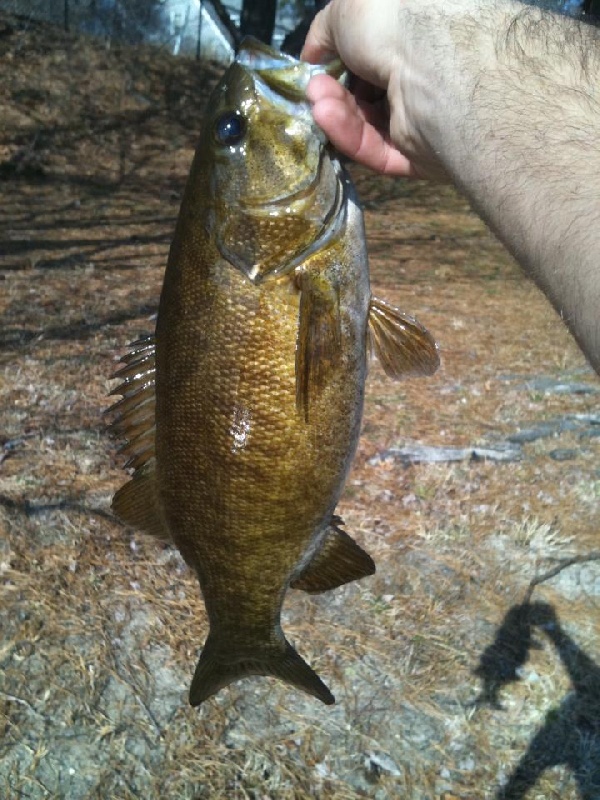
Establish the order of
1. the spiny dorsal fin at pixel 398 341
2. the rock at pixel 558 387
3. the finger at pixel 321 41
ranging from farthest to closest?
1. the rock at pixel 558 387
2. the finger at pixel 321 41
3. the spiny dorsal fin at pixel 398 341

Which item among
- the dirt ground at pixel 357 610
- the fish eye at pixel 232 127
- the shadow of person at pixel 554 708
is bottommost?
the dirt ground at pixel 357 610

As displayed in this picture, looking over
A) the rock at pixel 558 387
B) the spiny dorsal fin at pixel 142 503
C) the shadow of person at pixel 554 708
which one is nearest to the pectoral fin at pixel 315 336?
the spiny dorsal fin at pixel 142 503

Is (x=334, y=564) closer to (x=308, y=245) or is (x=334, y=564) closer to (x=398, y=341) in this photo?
(x=398, y=341)

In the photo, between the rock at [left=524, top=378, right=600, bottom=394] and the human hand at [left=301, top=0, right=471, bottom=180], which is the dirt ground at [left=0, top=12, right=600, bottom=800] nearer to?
the rock at [left=524, top=378, right=600, bottom=394]

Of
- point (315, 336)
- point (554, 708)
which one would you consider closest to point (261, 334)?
point (315, 336)

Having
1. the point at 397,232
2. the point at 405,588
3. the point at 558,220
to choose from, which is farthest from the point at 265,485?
the point at 397,232

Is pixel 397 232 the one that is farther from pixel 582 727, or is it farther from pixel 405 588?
pixel 582 727

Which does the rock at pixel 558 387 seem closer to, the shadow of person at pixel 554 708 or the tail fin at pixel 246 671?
the shadow of person at pixel 554 708
